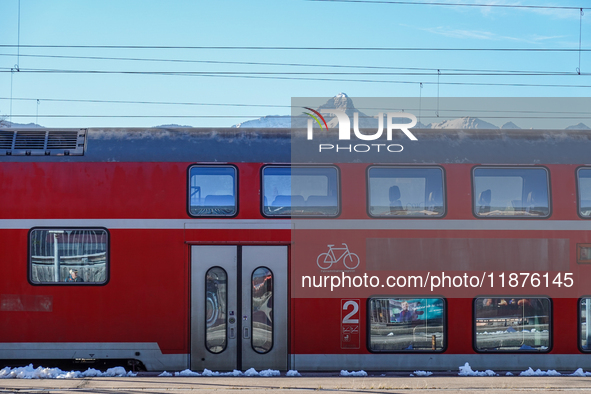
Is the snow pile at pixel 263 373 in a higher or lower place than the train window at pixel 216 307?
lower

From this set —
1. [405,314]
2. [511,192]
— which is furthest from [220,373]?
[511,192]

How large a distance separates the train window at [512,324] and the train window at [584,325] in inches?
19.6

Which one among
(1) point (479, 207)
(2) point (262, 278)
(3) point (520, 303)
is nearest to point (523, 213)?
(1) point (479, 207)

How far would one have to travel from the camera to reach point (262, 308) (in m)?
8.32

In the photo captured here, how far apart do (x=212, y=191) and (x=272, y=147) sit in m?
1.13

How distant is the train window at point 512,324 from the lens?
8469mm

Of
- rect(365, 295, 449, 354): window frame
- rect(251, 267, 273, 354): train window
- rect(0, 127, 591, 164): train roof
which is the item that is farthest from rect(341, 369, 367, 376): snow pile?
rect(0, 127, 591, 164): train roof

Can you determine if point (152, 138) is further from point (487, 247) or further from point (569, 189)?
point (569, 189)

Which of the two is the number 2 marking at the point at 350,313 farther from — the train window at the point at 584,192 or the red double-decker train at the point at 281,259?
the train window at the point at 584,192

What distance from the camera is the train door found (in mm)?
8289

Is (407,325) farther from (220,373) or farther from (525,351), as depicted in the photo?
(220,373)

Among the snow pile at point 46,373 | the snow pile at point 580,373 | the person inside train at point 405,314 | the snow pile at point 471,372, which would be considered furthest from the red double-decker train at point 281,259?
the snow pile at point 46,373

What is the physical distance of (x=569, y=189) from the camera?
27.9 feet

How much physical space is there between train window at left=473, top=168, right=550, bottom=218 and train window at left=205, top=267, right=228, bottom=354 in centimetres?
393
